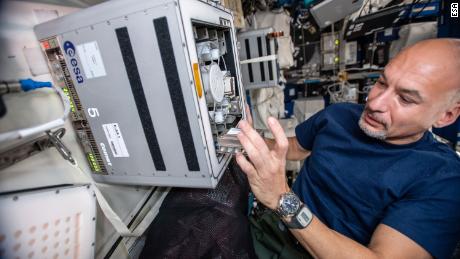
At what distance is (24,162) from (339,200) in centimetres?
122

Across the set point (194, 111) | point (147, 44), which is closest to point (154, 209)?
point (194, 111)

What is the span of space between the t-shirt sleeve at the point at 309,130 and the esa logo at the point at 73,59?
1.15 meters

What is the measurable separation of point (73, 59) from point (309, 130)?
1.19 meters

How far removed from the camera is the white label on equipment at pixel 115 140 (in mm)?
731

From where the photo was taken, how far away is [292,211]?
2.20 feet

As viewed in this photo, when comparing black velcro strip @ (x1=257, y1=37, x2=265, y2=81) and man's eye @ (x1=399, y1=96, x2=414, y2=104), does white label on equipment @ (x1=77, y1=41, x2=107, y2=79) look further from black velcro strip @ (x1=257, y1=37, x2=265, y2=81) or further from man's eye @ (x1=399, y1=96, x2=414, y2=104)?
black velcro strip @ (x1=257, y1=37, x2=265, y2=81)

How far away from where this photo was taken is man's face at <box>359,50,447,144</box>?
790 millimetres

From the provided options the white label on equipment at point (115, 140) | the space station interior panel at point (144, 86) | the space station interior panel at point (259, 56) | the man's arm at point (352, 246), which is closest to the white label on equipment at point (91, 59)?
the space station interior panel at point (144, 86)

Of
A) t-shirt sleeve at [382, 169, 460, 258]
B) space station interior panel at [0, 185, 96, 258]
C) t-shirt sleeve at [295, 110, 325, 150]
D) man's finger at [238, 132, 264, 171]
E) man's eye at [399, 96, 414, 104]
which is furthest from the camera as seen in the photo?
t-shirt sleeve at [295, 110, 325, 150]

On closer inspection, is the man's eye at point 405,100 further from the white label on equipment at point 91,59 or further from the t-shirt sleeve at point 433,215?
the white label on equipment at point 91,59

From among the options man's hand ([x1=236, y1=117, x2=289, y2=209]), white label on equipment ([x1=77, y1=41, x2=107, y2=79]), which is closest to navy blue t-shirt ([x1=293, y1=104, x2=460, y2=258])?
man's hand ([x1=236, y1=117, x2=289, y2=209])

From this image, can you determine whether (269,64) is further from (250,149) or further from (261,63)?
(250,149)

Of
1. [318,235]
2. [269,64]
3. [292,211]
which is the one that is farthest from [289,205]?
[269,64]

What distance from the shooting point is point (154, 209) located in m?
1.20
